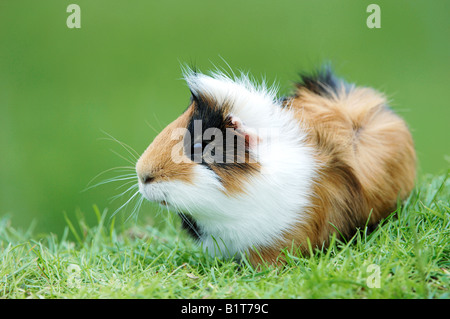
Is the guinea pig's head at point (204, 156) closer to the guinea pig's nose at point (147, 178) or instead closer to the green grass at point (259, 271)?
the guinea pig's nose at point (147, 178)

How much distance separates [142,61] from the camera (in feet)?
26.8

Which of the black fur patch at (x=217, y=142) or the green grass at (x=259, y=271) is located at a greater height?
the black fur patch at (x=217, y=142)

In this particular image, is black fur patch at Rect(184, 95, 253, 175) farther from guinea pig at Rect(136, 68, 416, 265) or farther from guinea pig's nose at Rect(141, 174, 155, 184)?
guinea pig's nose at Rect(141, 174, 155, 184)

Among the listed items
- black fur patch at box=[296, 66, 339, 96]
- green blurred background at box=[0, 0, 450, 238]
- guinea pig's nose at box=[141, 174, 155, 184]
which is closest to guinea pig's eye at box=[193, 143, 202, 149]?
guinea pig's nose at box=[141, 174, 155, 184]

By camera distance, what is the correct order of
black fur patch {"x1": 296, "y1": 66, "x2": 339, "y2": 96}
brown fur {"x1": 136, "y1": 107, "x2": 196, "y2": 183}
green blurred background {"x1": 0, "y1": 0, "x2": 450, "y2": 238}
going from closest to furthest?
brown fur {"x1": 136, "y1": 107, "x2": 196, "y2": 183}
black fur patch {"x1": 296, "y1": 66, "x2": 339, "y2": 96}
green blurred background {"x1": 0, "y1": 0, "x2": 450, "y2": 238}

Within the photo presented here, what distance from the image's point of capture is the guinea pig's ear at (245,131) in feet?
9.43

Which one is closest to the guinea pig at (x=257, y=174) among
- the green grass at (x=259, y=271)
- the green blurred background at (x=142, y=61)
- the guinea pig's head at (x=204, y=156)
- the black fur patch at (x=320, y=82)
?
the guinea pig's head at (x=204, y=156)

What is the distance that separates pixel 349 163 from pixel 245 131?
2.40 ft

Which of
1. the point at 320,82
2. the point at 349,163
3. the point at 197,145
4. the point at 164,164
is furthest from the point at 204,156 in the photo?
the point at 320,82

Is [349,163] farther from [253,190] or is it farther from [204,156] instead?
[204,156]

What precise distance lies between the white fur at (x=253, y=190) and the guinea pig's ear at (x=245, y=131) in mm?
46

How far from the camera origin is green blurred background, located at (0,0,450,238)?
7145mm

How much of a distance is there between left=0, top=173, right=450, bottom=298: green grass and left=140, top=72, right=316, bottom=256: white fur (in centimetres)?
17

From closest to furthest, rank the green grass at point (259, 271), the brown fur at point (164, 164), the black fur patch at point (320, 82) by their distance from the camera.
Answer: the green grass at point (259, 271)
the brown fur at point (164, 164)
the black fur patch at point (320, 82)
